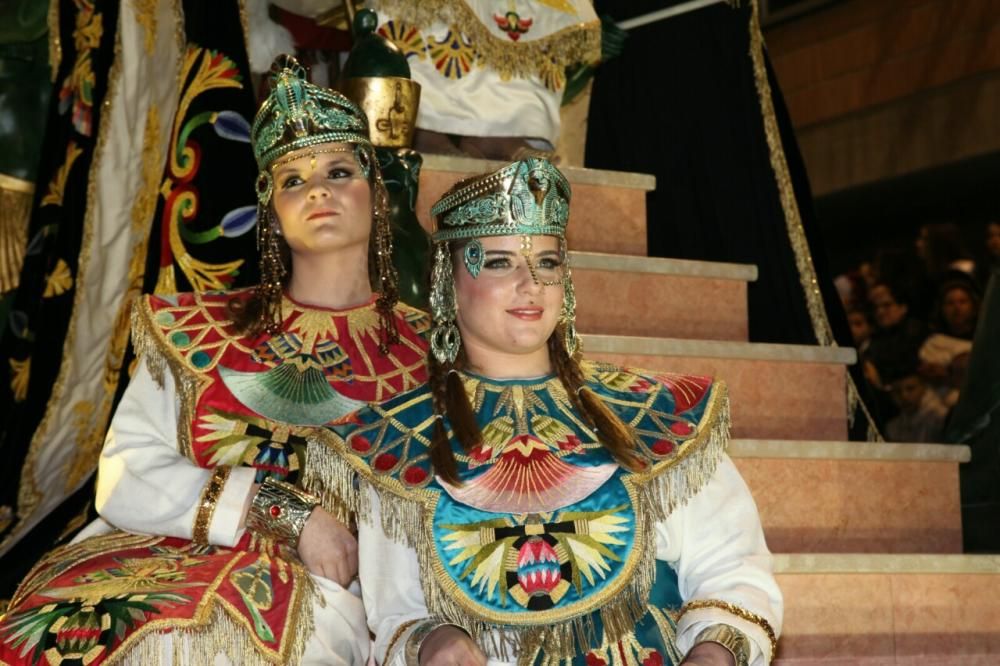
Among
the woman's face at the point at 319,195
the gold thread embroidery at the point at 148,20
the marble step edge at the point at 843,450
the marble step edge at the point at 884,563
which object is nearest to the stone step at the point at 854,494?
the marble step edge at the point at 843,450

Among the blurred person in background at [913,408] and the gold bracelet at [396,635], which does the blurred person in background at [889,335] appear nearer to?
the blurred person in background at [913,408]

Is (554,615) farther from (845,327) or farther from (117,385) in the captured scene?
(845,327)

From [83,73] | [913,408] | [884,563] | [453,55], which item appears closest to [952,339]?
[913,408]

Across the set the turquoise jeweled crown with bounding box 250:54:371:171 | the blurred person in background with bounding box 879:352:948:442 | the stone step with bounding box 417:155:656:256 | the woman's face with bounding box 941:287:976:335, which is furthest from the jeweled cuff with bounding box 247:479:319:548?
the woman's face with bounding box 941:287:976:335

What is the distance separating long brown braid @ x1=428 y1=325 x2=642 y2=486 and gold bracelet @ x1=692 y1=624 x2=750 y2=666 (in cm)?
27

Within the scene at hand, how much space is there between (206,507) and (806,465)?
1.44 meters

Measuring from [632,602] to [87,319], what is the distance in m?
2.05

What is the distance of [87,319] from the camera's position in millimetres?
4227

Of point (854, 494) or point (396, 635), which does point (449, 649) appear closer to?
point (396, 635)

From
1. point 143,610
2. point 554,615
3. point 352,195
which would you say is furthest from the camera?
point 352,195

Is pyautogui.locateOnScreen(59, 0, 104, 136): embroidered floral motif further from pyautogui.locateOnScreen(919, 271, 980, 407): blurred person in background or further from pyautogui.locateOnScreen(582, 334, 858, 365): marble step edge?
pyautogui.locateOnScreen(919, 271, 980, 407): blurred person in background

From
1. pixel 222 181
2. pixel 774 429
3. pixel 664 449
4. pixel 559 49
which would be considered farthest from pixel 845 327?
pixel 664 449

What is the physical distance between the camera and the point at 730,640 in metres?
2.49

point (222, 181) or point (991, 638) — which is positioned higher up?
point (222, 181)
